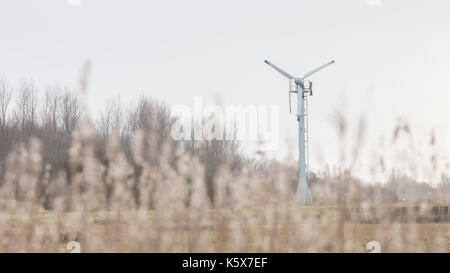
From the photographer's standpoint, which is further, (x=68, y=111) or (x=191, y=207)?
(x=68, y=111)

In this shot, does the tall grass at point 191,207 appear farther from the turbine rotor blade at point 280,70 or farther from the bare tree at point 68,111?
the bare tree at point 68,111

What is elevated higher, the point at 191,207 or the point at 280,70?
the point at 280,70

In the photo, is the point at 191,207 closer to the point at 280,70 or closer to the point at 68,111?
the point at 280,70

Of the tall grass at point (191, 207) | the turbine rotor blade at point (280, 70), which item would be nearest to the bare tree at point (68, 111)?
the turbine rotor blade at point (280, 70)

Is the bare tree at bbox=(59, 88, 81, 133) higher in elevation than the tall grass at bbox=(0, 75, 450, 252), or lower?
higher

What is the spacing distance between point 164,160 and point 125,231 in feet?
3.52

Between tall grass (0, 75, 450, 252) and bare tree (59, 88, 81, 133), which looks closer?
tall grass (0, 75, 450, 252)

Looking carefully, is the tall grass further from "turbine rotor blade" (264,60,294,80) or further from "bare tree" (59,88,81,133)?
"bare tree" (59,88,81,133)

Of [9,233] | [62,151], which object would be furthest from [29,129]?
[9,233]

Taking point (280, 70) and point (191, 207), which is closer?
point (191, 207)

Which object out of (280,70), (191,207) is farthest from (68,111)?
(191,207)

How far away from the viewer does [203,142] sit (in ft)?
16.2

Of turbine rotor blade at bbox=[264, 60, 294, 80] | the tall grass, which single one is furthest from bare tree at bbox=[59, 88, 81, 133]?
the tall grass
